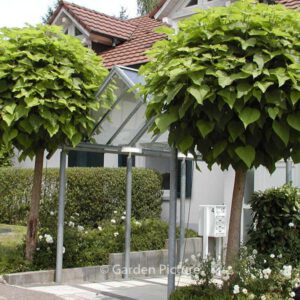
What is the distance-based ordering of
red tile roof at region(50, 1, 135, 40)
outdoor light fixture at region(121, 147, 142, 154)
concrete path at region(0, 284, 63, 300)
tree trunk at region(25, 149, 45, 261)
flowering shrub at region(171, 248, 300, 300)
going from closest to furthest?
1. flowering shrub at region(171, 248, 300, 300)
2. concrete path at region(0, 284, 63, 300)
3. tree trunk at region(25, 149, 45, 261)
4. outdoor light fixture at region(121, 147, 142, 154)
5. red tile roof at region(50, 1, 135, 40)

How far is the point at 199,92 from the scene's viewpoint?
215 inches

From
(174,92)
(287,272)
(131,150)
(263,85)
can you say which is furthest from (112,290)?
(263,85)

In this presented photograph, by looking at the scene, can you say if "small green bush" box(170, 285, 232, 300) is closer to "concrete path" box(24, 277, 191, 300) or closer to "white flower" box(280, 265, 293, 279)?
"white flower" box(280, 265, 293, 279)

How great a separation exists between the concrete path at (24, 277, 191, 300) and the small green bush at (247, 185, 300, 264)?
1677 millimetres

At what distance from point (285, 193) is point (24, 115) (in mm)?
3716

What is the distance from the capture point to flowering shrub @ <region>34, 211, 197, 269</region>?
906 cm

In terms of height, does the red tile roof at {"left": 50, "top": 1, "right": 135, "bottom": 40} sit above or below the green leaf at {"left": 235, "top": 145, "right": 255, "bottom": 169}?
above

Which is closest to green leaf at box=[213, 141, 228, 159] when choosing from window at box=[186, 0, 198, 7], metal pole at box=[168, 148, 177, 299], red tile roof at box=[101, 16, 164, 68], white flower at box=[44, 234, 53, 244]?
metal pole at box=[168, 148, 177, 299]

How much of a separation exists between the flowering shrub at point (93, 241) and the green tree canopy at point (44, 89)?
1593 millimetres

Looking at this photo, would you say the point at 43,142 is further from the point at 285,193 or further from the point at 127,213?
the point at 285,193

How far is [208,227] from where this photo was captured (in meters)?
10.8

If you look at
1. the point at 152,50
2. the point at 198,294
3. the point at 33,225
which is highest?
the point at 152,50

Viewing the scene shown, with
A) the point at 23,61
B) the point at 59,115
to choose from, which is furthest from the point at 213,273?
the point at 23,61

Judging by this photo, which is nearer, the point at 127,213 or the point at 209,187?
the point at 127,213
